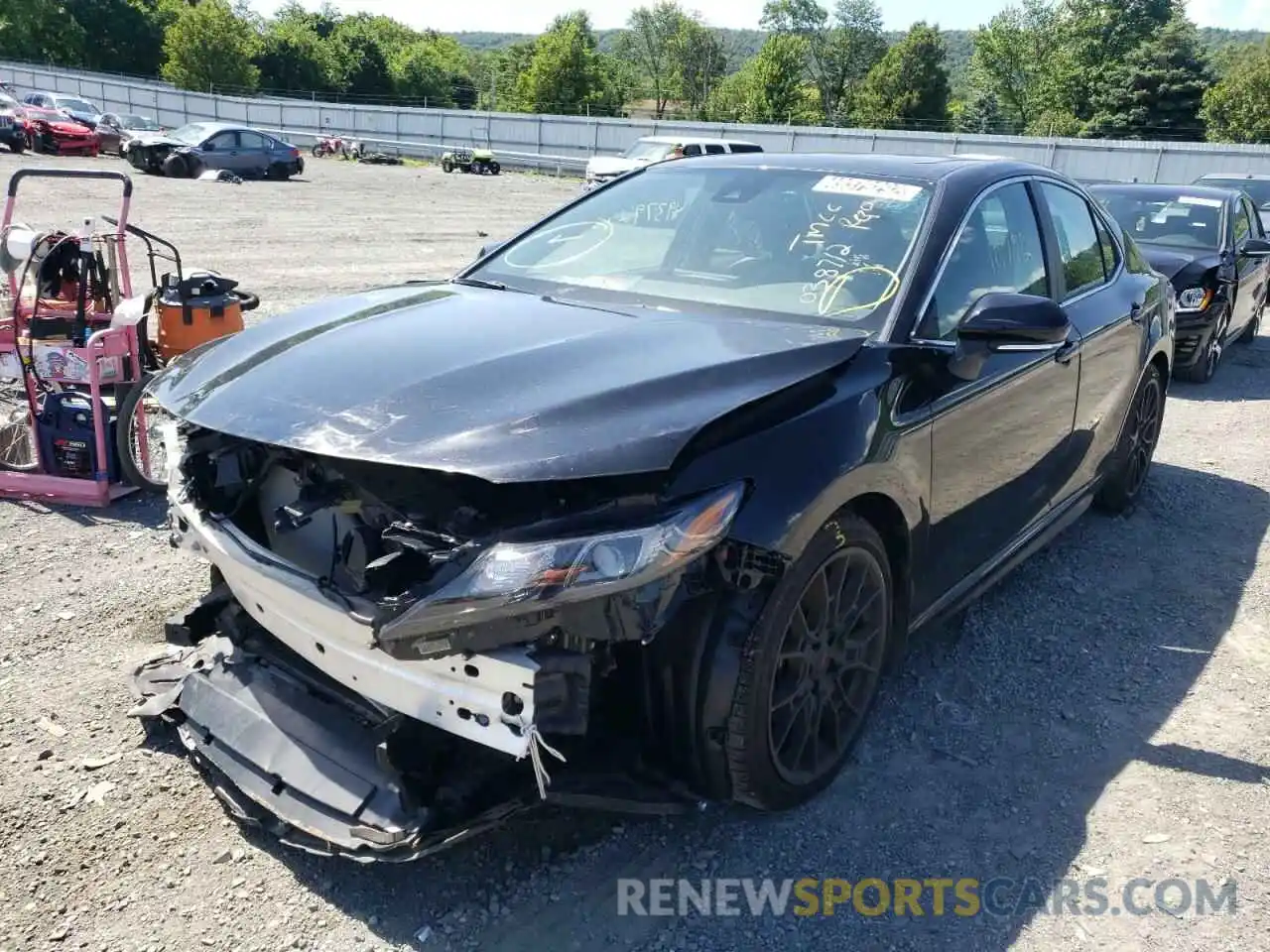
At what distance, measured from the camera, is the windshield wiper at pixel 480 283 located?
377cm

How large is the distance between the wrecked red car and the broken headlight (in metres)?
32.5

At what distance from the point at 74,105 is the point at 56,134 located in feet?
18.5

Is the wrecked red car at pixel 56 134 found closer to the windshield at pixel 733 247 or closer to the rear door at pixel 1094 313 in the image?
the windshield at pixel 733 247

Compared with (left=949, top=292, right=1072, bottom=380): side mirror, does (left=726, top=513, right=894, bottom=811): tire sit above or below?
below

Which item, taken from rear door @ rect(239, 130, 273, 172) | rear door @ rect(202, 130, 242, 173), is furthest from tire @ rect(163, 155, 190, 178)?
rear door @ rect(239, 130, 273, 172)

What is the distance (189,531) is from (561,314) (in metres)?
1.26

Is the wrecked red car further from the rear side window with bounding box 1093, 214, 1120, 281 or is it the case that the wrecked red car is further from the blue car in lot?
the rear side window with bounding box 1093, 214, 1120, 281

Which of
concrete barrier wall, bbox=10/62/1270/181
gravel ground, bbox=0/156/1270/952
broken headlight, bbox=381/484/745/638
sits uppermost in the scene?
concrete barrier wall, bbox=10/62/1270/181

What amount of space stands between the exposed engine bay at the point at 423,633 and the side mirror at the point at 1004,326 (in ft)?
3.70

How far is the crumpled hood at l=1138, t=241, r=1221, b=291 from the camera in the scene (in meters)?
8.45

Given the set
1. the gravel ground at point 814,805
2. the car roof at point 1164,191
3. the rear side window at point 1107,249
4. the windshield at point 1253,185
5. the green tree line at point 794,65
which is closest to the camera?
the gravel ground at point 814,805

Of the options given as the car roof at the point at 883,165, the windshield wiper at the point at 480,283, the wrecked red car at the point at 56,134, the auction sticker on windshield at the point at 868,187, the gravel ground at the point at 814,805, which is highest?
the wrecked red car at the point at 56,134

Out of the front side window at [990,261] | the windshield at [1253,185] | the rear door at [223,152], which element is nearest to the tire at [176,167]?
the rear door at [223,152]

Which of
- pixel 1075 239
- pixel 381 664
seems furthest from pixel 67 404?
pixel 1075 239
